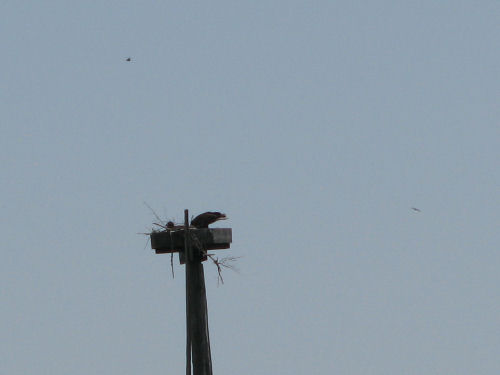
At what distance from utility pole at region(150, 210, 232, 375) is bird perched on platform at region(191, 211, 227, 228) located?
0.53 feet

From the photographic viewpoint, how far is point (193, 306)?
Answer: 35.8 metres

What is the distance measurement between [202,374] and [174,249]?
5.47 ft

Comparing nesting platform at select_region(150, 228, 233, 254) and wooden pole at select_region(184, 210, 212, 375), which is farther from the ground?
nesting platform at select_region(150, 228, 233, 254)

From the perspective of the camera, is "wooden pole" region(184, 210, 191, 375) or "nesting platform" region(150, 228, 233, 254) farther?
"nesting platform" region(150, 228, 233, 254)

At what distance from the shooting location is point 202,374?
3547 centimetres

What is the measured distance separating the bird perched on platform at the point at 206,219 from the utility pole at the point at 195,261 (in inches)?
6.3

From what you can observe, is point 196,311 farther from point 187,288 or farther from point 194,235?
point 194,235

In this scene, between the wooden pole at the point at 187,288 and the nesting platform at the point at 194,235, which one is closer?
the wooden pole at the point at 187,288

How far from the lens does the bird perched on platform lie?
3606 cm

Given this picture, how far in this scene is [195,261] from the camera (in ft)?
118

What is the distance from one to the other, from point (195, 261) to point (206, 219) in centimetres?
58

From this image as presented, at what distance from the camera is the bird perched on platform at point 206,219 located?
36062 mm

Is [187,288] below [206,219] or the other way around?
below

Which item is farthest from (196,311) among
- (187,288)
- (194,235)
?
(194,235)
